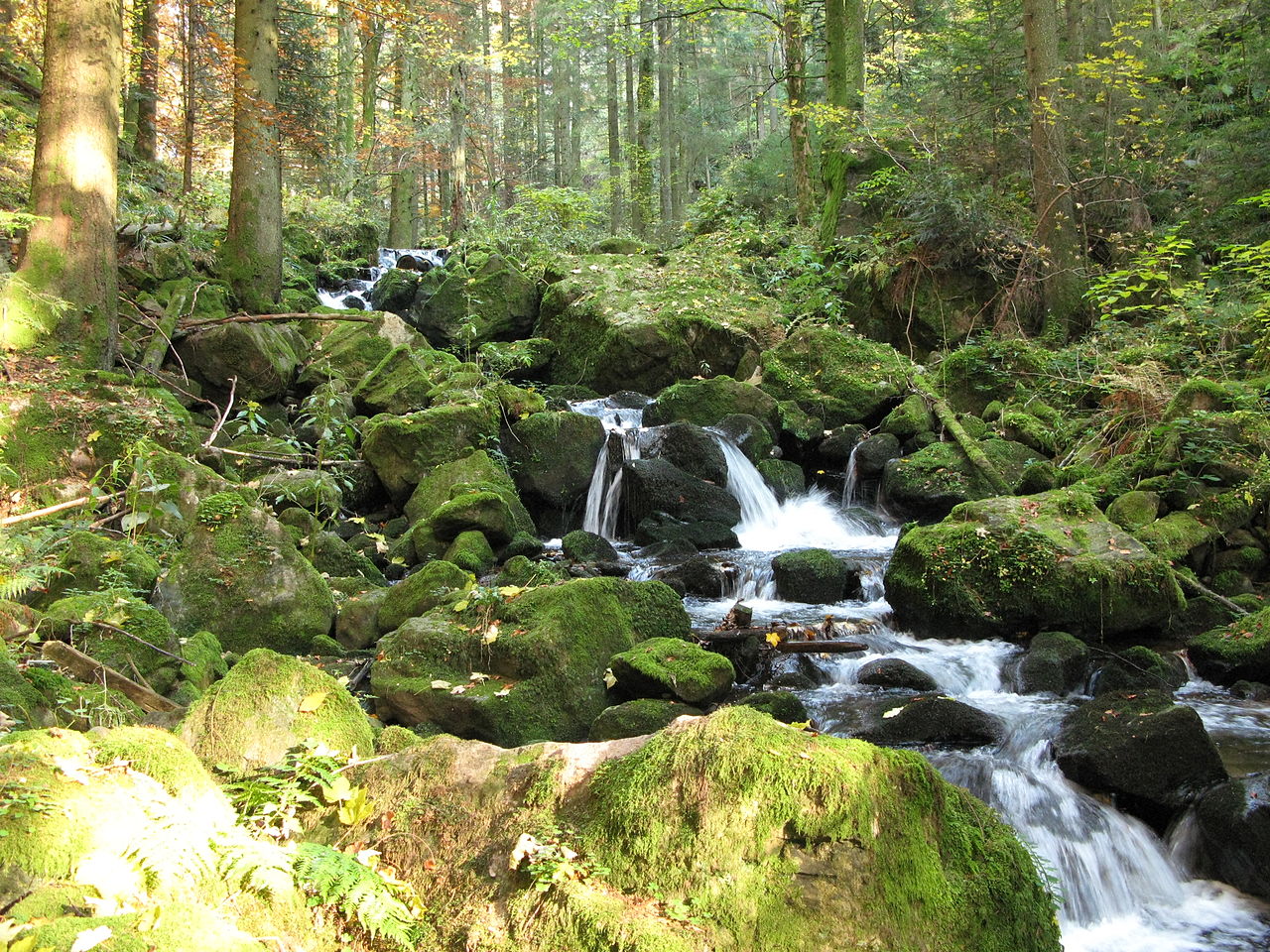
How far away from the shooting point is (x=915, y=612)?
828 centimetres

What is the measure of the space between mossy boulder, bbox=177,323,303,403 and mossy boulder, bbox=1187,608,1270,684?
11.4 m

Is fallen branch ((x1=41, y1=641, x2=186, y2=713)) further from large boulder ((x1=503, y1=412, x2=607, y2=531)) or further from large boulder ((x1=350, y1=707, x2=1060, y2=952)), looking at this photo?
large boulder ((x1=503, y1=412, x2=607, y2=531))

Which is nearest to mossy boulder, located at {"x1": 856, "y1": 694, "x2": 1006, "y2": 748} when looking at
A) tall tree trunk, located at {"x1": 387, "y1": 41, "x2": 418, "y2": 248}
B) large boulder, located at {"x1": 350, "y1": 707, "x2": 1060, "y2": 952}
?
large boulder, located at {"x1": 350, "y1": 707, "x2": 1060, "y2": 952}

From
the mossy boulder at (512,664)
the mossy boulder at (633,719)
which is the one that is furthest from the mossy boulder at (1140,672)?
the mossy boulder at (512,664)

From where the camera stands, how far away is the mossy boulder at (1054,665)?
22.9 feet

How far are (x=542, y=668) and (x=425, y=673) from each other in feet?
2.83

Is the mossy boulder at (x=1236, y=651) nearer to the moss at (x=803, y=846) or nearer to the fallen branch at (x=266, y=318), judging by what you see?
the moss at (x=803, y=846)

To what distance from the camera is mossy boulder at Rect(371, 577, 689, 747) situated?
589cm

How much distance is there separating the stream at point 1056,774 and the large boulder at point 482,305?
8370mm

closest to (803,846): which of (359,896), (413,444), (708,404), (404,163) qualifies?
(359,896)

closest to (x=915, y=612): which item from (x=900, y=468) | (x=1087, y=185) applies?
(x=900, y=468)

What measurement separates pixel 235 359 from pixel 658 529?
20.6 ft

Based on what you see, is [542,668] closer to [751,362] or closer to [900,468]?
[900,468]

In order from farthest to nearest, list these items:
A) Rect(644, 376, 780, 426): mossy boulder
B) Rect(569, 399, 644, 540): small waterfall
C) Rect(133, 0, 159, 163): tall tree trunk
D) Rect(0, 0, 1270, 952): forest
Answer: Rect(133, 0, 159, 163): tall tree trunk → Rect(644, 376, 780, 426): mossy boulder → Rect(569, 399, 644, 540): small waterfall → Rect(0, 0, 1270, 952): forest
